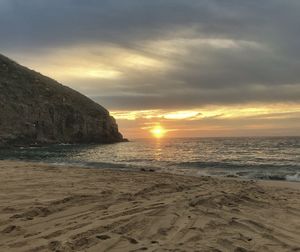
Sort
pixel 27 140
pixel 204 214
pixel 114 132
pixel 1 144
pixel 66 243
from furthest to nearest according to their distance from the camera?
pixel 114 132 → pixel 27 140 → pixel 1 144 → pixel 204 214 → pixel 66 243

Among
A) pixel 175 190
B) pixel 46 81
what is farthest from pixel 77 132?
pixel 175 190

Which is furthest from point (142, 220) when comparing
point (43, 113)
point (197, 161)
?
point (43, 113)

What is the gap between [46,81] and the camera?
113000 millimetres

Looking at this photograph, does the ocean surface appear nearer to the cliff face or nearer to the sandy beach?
the sandy beach

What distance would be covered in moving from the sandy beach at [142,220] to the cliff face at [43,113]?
72.6m

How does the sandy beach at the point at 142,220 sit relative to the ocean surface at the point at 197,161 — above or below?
above

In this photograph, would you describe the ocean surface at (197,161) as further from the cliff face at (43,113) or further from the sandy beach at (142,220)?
the cliff face at (43,113)

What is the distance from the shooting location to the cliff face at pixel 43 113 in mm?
88375

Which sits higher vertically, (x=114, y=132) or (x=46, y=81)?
(x=46, y=81)

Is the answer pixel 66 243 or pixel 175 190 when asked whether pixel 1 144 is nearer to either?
pixel 175 190

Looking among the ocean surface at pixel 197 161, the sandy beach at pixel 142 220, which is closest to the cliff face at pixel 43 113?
the ocean surface at pixel 197 161

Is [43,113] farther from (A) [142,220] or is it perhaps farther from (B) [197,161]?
(A) [142,220]

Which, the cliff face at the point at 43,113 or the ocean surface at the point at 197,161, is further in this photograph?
the cliff face at the point at 43,113

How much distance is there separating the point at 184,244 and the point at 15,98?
9207 centimetres
